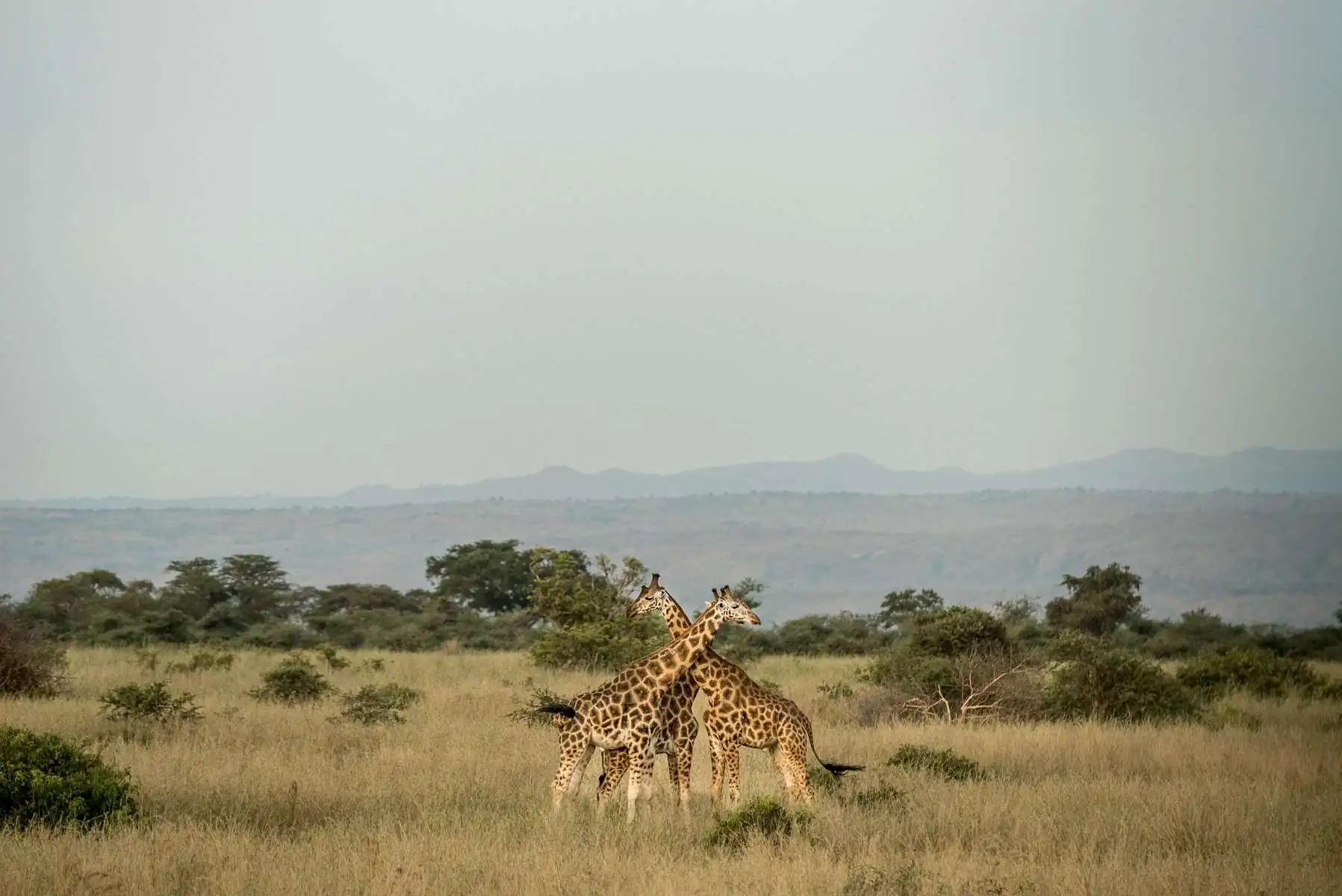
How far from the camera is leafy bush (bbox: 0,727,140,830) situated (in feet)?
35.2

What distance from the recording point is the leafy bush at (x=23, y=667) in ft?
64.2

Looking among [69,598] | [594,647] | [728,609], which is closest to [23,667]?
[594,647]

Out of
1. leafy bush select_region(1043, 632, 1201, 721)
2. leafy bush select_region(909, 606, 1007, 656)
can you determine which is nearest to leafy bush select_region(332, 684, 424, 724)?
leafy bush select_region(909, 606, 1007, 656)

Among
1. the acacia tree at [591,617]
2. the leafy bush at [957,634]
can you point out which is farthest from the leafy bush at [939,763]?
the acacia tree at [591,617]

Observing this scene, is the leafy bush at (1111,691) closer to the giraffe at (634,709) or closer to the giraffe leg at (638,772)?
the giraffe at (634,709)

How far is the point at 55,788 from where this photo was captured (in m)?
10.9

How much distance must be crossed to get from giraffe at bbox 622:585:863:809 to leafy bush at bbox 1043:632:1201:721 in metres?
7.80

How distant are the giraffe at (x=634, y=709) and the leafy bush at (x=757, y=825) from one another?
737 mm

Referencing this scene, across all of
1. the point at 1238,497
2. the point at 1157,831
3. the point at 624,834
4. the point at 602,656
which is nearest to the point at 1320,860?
the point at 1157,831

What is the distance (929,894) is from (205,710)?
12.0m

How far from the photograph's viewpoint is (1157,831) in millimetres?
10805

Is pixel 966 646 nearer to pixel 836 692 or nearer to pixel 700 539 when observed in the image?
pixel 836 692

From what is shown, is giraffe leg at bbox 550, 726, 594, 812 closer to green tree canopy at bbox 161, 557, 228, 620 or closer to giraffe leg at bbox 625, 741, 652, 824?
giraffe leg at bbox 625, 741, 652, 824

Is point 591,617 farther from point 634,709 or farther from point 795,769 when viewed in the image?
point 634,709
